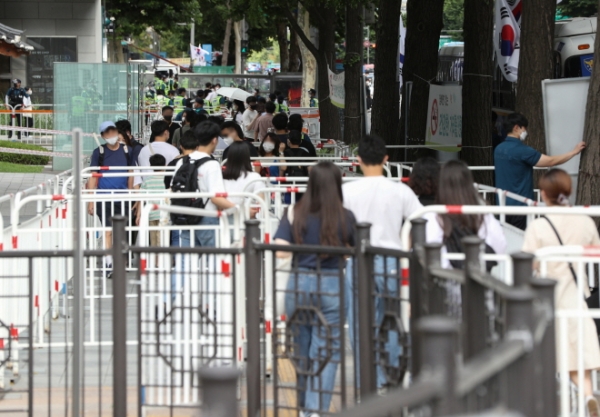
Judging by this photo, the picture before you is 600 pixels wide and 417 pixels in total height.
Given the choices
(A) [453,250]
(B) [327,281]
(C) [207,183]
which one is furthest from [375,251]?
(C) [207,183]

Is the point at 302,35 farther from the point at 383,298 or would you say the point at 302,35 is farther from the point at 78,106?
the point at 383,298

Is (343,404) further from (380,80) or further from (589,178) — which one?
(380,80)

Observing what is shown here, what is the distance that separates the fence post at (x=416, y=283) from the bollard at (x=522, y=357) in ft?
5.88

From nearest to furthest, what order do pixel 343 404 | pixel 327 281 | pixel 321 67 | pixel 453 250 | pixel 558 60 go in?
pixel 343 404 < pixel 327 281 < pixel 453 250 < pixel 558 60 < pixel 321 67

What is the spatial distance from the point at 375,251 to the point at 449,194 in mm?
1405

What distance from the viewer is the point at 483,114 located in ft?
53.1

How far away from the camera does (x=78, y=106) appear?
22359 millimetres

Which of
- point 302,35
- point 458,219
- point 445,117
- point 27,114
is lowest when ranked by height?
point 458,219

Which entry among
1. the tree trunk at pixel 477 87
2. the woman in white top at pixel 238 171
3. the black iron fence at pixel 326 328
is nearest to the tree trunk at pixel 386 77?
the tree trunk at pixel 477 87

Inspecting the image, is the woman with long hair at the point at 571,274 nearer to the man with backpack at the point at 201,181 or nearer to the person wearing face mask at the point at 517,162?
the man with backpack at the point at 201,181

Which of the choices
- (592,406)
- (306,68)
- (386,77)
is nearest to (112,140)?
(592,406)

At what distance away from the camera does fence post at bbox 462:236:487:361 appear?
3814 millimetres

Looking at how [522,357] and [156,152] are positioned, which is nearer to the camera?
[522,357]

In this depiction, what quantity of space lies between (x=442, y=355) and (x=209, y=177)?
6.67 m
